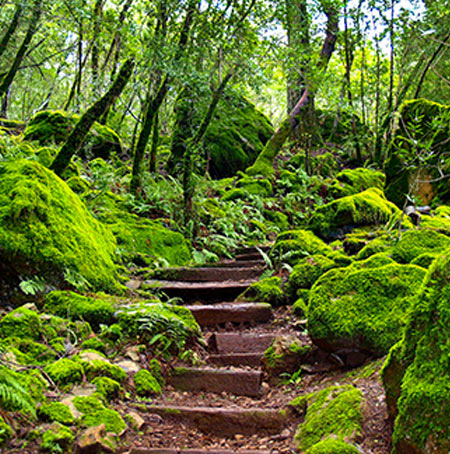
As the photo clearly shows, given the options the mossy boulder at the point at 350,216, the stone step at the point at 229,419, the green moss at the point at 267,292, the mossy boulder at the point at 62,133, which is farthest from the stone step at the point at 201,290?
the mossy boulder at the point at 62,133

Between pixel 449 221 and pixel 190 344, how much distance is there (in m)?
4.78

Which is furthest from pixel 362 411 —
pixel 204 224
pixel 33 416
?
pixel 204 224

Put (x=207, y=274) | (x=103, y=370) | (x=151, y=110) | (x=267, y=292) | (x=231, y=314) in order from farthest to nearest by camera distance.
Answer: (x=151, y=110), (x=207, y=274), (x=267, y=292), (x=231, y=314), (x=103, y=370)

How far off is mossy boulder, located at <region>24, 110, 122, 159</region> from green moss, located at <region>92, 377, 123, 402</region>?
956 centimetres

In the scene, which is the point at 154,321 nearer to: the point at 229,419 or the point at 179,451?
the point at 229,419

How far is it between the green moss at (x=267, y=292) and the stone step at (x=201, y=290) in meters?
0.25

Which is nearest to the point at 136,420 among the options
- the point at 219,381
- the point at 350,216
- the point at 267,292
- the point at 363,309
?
the point at 219,381

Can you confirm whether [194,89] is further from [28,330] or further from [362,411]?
[362,411]

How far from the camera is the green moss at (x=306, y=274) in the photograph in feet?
Answer: 18.8

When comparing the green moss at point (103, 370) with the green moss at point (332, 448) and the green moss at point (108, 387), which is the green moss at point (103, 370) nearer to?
the green moss at point (108, 387)

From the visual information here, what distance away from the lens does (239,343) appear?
476cm

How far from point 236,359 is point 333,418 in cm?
177

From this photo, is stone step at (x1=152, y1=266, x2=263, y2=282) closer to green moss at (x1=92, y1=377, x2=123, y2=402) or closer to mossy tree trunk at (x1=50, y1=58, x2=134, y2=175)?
mossy tree trunk at (x1=50, y1=58, x2=134, y2=175)

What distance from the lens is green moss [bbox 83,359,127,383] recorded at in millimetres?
3328
